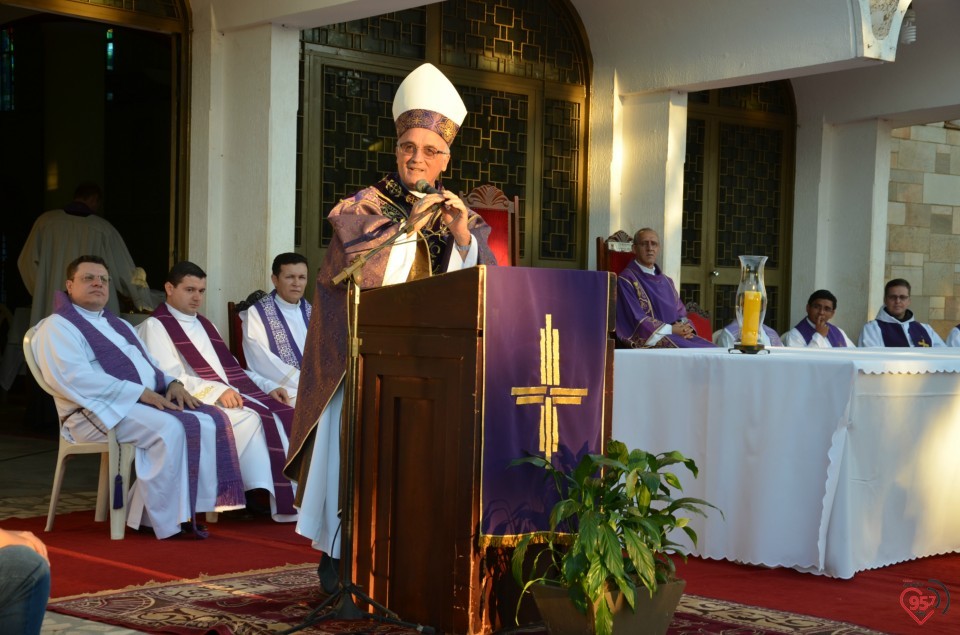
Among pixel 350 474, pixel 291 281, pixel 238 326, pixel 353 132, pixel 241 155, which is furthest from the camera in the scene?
pixel 353 132

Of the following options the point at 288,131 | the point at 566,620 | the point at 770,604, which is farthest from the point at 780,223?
the point at 566,620

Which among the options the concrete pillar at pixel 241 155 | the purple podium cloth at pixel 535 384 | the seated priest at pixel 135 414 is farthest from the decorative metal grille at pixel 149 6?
the purple podium cloth at pixel 535 384

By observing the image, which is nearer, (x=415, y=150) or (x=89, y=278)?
(x=415, y=150)

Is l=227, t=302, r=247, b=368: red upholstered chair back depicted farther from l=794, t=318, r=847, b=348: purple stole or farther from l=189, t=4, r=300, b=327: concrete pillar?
l=794, t=318, r=847, b=348: purple stole

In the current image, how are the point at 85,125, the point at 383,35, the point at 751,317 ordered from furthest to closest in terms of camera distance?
the point at 85,125, the point at 383,35, the point at 751,317

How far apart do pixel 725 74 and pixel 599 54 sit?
127 centimetres

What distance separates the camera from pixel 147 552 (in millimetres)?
5043

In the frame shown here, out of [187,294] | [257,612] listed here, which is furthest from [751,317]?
[187,294]

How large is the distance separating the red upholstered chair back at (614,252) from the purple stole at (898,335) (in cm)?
227

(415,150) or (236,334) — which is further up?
(415,150)

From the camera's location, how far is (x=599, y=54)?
902 centimetres

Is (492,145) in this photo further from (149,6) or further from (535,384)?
(535,384)

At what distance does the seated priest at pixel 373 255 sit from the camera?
3801mm

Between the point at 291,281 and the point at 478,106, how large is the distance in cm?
250
